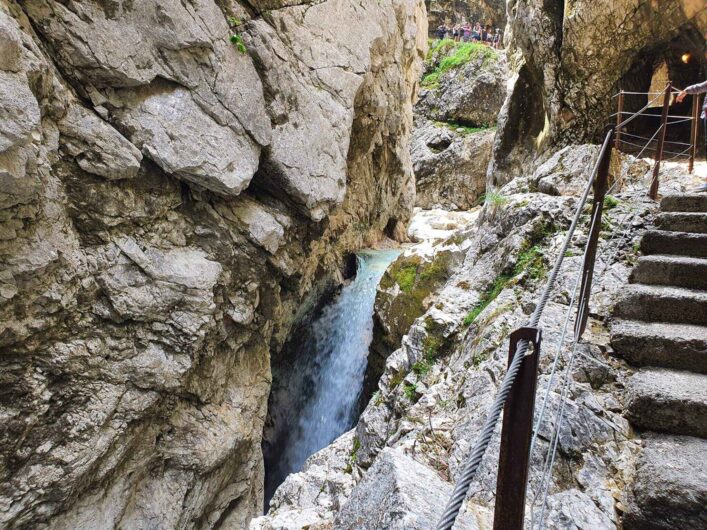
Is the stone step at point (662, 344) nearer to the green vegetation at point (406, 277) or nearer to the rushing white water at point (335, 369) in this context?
the green vegetation at point (406, 277)

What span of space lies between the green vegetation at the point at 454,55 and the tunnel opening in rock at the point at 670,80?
13.5m

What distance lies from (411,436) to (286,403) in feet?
27.6

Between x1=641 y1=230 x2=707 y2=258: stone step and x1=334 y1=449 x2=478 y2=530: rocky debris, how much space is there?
3450 millimetres

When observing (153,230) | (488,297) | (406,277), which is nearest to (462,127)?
(406,277)

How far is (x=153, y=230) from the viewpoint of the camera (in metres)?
6.12

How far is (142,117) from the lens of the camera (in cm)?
560

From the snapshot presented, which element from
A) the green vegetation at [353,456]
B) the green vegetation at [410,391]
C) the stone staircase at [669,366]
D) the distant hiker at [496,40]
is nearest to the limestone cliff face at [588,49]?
the stone staircase at [669,366]

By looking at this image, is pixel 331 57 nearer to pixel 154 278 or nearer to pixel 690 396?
pixel 154 278

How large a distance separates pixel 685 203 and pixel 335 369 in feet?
29.2

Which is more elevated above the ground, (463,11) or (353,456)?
(463,11)

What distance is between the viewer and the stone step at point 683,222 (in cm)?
418

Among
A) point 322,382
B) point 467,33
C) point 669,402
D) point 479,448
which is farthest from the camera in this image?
point 467,33

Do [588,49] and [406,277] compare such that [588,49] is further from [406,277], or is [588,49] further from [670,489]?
[670,489]

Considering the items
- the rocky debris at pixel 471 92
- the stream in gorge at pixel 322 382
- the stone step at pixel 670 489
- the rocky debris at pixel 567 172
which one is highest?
the rocky debris at pixel 471 92
